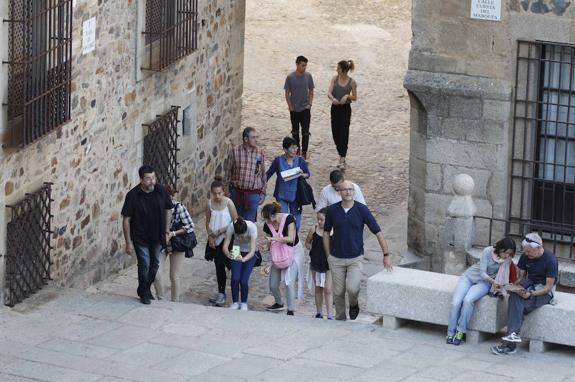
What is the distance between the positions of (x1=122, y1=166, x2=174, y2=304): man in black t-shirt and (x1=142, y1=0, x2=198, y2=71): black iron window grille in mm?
3108

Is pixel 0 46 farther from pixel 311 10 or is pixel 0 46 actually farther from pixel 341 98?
pixel 311 10

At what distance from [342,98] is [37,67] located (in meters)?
6.78

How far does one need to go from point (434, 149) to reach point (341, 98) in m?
4.94

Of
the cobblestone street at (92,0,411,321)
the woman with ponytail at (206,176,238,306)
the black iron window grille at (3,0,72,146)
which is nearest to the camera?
the black iron window grille at (3,0,72,146)

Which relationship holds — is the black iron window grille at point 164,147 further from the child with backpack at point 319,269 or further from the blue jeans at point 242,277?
the child with backpack at point 319,269

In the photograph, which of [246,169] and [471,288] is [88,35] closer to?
[246,169]

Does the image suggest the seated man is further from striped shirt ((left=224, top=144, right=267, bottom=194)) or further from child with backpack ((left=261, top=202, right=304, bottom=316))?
striped shirt ((left=224, top=144, right=267, bottom=194))

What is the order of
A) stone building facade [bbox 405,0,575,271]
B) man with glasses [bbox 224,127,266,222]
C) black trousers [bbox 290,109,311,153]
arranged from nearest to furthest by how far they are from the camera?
stone building facade [bbox 405,0,575,271] < man with glasses [bbox 224,127,266,222] < black trousers [bbox 290,109,311,153]

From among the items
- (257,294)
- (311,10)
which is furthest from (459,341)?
(311,10)

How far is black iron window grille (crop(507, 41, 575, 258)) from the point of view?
17.9m

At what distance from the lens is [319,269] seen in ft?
57.9

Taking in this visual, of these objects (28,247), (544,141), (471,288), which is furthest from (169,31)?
Answer: (471,288)

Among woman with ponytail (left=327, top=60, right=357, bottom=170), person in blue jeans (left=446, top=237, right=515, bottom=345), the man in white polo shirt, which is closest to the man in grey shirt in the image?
woman with ponytail (left=327, top=60, right=357, bottom=170)

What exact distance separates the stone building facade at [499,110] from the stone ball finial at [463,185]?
2.02 feet
